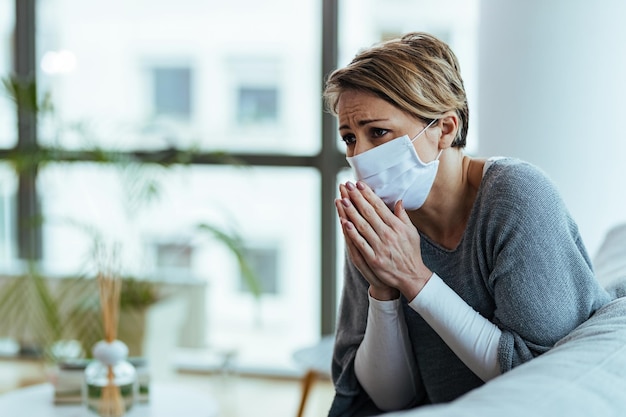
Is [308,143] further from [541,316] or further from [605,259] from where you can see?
[541,316]

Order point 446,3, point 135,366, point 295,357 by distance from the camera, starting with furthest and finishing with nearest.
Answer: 1. point 446,3
2. point 295,357
3. point 135,366

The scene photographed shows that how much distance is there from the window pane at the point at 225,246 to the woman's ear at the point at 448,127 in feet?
7.61

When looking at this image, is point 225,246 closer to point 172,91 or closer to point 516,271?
point 172,91

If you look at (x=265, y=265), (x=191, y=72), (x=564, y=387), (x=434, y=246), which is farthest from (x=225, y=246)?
(x=564, y=387)

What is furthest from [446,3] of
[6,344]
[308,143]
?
[6,344]

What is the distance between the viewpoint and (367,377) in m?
1.71

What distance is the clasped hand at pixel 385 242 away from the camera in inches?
59.8

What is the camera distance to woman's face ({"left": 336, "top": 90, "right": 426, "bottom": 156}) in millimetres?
1559

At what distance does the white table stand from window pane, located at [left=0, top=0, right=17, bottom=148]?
178 centimetres

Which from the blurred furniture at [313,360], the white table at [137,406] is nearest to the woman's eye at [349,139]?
the white table at [137,406]

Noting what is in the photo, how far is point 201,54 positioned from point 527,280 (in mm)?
2742

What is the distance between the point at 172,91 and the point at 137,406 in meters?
1.78

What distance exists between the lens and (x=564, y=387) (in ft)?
3.26

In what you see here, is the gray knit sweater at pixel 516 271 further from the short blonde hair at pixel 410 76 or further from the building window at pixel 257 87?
the building window at pixel 257 87
